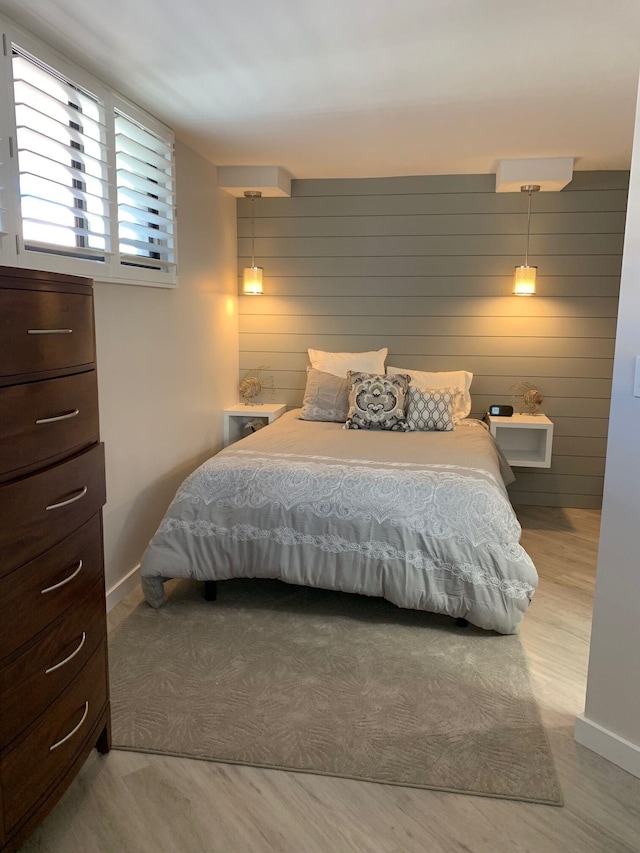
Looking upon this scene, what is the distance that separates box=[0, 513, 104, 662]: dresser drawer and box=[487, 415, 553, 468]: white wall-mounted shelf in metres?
3.03

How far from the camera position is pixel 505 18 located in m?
2.09

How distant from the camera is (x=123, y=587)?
3043 millimetres

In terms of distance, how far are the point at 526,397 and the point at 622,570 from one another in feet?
8.69

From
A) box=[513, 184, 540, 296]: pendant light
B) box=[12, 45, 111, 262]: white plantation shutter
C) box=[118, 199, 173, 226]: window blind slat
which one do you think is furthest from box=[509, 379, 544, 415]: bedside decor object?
box=[12, 45, 111, 262]: white plantation shutter

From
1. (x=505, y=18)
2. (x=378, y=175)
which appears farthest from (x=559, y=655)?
(x=378, y=175)

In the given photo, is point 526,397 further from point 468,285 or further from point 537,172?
point 537,172

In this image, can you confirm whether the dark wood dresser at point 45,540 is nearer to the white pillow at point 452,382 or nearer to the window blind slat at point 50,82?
the window blind slat at point 50,82

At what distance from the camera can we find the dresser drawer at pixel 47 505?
1.34 meters

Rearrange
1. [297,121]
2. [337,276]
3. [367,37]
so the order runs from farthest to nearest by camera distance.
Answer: [337,276]
[297,121]
[367,37]

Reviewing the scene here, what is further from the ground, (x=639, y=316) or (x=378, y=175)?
(x=378, y=175)

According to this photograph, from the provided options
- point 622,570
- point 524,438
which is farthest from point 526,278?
point 622,570

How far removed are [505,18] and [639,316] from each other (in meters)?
1.13

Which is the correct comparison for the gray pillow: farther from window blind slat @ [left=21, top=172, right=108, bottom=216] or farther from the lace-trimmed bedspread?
window blind slat @ [left=21, top=172, right=108, bottom=216]

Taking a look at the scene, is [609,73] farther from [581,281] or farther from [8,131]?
[8,131]
